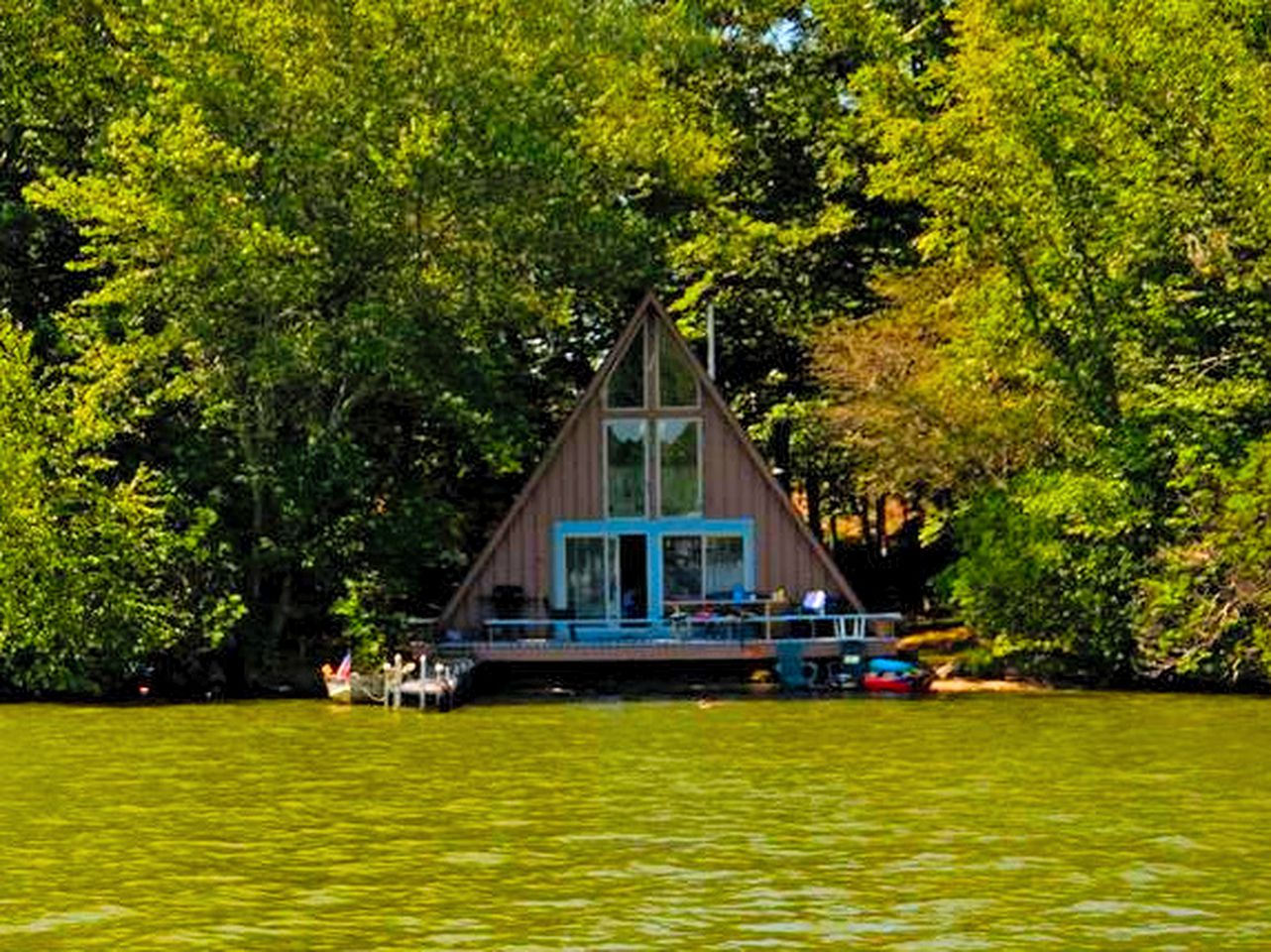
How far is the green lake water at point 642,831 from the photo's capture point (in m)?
19.8

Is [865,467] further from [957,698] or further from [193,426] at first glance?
[193,426]

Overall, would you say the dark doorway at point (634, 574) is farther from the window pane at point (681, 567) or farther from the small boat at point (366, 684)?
the small boat at point (366, 684)

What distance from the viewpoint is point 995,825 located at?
25938 mm

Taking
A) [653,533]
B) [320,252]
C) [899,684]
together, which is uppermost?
[320,252]

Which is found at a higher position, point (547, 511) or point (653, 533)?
point (547, 511)

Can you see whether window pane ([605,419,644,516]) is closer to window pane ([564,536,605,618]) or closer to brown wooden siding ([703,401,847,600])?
window pane ([564,536,605,618])

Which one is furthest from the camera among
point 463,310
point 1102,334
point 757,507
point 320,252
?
point 757,507

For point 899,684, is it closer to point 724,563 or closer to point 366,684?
point 724,563

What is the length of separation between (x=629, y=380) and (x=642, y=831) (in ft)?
82.1

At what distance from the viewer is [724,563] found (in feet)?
166

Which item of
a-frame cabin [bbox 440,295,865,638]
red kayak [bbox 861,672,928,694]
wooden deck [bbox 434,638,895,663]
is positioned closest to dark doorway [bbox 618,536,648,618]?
a-frame cabin [bbox 440,295,865,638]

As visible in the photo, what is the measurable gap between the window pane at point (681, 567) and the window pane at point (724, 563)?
0.23 meters

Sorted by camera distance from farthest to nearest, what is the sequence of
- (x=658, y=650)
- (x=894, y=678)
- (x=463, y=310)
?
(x=463, y=310) → (x=658, y=650) → (x=894, y=678)

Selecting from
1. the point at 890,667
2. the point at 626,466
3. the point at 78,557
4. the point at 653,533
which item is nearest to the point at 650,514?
the point at 653,533
